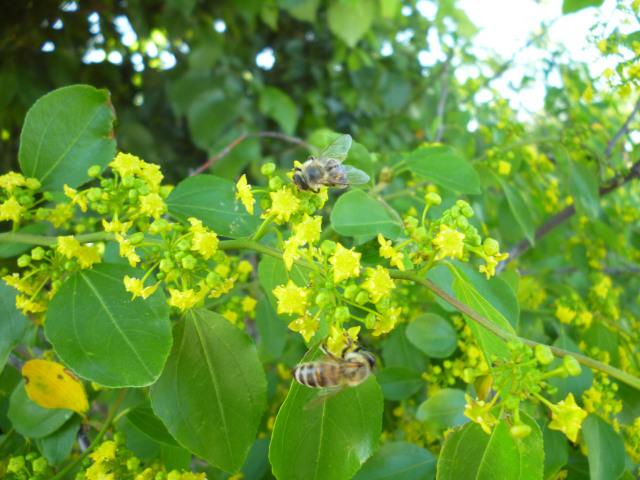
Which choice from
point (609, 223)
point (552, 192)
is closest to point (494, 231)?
point (552, 192)

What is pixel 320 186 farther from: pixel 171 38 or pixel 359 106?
pixel 359 106

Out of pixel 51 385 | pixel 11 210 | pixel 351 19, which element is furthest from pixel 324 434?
pixel 351 19

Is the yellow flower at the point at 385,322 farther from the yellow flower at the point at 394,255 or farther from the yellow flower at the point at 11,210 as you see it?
the yellow flower at the point at 11,210

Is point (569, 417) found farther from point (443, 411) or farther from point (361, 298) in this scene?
point (443, 411)

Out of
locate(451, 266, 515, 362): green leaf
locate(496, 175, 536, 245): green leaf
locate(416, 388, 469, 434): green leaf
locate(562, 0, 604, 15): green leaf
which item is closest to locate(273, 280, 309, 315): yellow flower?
locate(451, 266, 515, 362): green leaf

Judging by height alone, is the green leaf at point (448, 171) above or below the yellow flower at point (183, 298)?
above

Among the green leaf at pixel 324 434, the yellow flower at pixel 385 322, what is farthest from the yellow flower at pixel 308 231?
the green leaf at pixel 324 434
